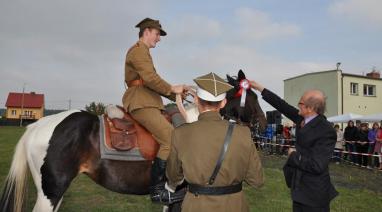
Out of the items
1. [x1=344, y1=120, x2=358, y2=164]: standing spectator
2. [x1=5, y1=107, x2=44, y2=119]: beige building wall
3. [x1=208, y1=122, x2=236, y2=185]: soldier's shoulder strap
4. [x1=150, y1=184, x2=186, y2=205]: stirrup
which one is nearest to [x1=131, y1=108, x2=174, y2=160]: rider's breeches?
[x1=150, y1=184, x2=186, y2=205]: stirrup

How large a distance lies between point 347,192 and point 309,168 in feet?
22.3

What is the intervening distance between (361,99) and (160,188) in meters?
36.5

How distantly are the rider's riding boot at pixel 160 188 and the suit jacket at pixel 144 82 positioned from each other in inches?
30.5

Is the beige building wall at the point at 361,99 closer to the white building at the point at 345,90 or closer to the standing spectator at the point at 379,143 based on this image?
the white building at the point at 345,90

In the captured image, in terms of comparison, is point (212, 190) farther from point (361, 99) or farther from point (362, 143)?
point (361, 99)

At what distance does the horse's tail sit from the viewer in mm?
4523

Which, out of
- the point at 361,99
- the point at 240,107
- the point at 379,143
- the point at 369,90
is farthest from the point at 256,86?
the point at 369,90

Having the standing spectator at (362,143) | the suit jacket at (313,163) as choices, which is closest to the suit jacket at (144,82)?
the suit jacket at (313,163)

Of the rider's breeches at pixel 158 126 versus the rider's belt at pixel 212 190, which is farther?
the rider's breeches at pixel 158 126

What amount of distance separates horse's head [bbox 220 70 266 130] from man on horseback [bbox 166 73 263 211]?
2376 millimetres

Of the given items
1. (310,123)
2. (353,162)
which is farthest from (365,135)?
(310,123)

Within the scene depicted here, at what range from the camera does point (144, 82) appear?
14.9 feet

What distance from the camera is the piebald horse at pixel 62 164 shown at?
14.6 ft

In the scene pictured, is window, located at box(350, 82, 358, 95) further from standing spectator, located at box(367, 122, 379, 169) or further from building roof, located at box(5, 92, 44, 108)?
building roof, located at box(5, 92, 44, 108)
